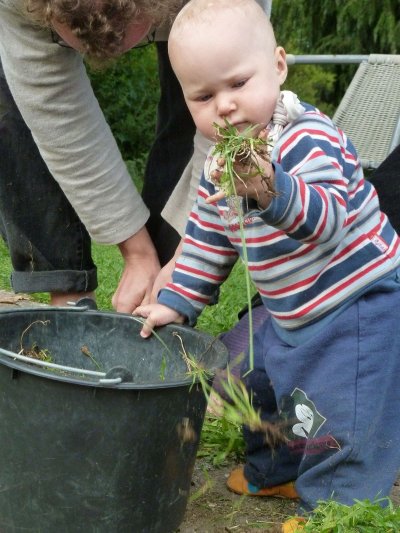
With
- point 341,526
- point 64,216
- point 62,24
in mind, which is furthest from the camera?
point 64,216

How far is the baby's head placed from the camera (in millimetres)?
2363

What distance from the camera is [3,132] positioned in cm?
340

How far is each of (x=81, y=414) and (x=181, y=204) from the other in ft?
3.89

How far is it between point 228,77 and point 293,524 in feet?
3.54

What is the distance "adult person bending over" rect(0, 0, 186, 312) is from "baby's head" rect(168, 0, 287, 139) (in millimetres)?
242

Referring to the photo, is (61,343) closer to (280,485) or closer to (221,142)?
(280,485)

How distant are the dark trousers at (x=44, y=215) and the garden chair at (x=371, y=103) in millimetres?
2025

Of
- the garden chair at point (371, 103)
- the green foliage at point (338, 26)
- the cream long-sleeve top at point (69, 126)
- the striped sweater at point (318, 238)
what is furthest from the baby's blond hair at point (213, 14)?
the green foliage at point (338, 26)

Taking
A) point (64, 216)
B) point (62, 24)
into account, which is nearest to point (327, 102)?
point (64, 216)

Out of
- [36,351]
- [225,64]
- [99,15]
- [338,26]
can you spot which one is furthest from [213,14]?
[338,26]

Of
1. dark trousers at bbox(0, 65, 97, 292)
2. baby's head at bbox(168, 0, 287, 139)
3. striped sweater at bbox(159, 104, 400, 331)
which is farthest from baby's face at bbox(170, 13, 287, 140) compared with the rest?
dark trousers at bbox(0, 65, 97, 292)

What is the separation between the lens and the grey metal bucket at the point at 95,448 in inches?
86.6

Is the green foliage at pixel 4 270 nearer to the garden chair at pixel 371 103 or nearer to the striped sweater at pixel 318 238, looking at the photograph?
the garden chair at pixel 371 103

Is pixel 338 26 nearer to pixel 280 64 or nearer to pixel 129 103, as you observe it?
pixel 129 103
